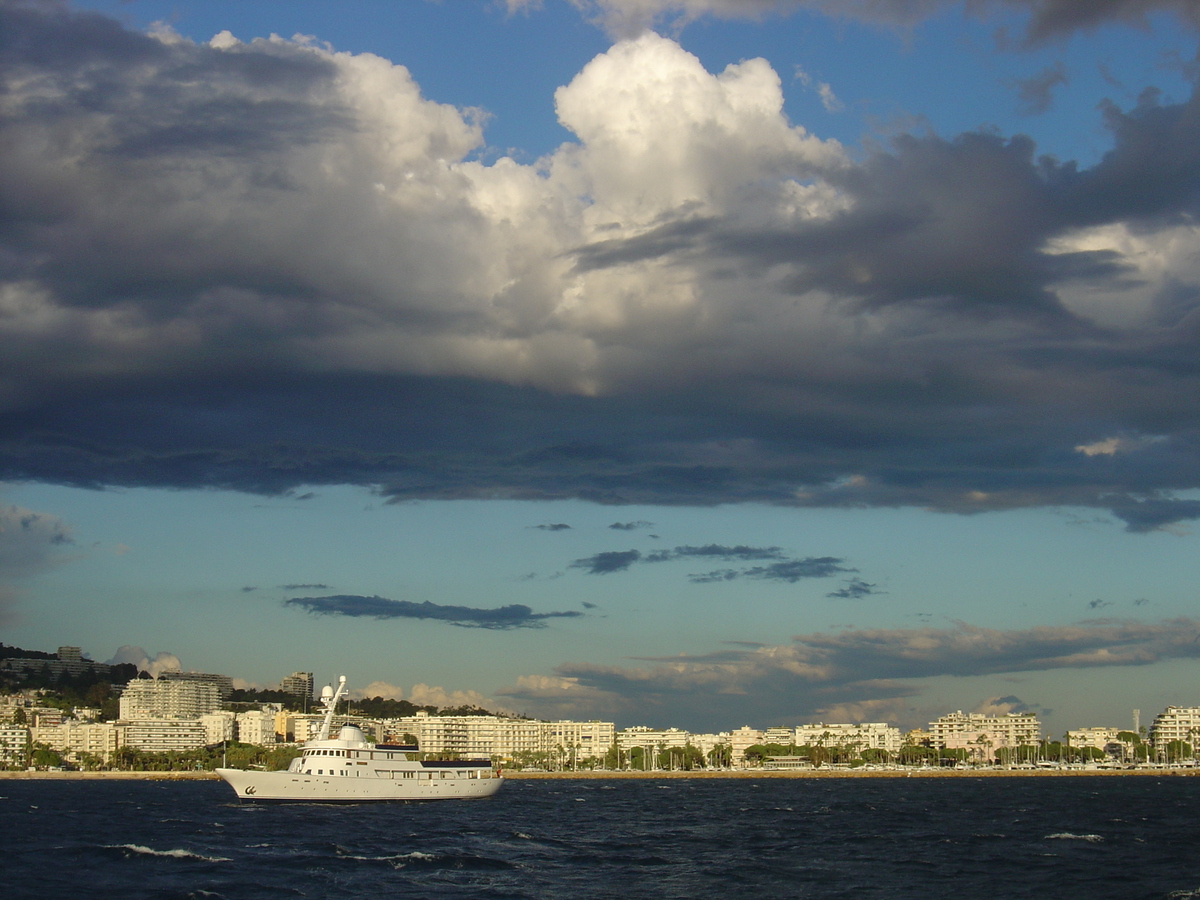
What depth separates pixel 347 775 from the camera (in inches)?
5320

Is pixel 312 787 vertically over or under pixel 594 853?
under

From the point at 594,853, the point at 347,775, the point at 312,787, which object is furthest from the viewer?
the point at 347,775

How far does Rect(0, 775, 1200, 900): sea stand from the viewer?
209 ft

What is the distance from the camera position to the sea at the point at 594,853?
63.7 m

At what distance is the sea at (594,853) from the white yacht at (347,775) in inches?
86.9

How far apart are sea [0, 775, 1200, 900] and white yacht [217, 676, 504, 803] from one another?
7.24 ft

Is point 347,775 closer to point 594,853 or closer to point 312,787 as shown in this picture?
point 312,787

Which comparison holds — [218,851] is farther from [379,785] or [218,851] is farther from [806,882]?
[379,785]

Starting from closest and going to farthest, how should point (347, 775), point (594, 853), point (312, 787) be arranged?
1. point (594, 853)
2. point (312, 787)
3. point (347, 775)

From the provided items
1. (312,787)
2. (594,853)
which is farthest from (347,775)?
(594,853)

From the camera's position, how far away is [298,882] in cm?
6569

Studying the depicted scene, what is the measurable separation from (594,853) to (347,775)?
59725mm

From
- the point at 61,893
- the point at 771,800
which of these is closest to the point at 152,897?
the point at 61,893

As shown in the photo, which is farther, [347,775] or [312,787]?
[347,775]
